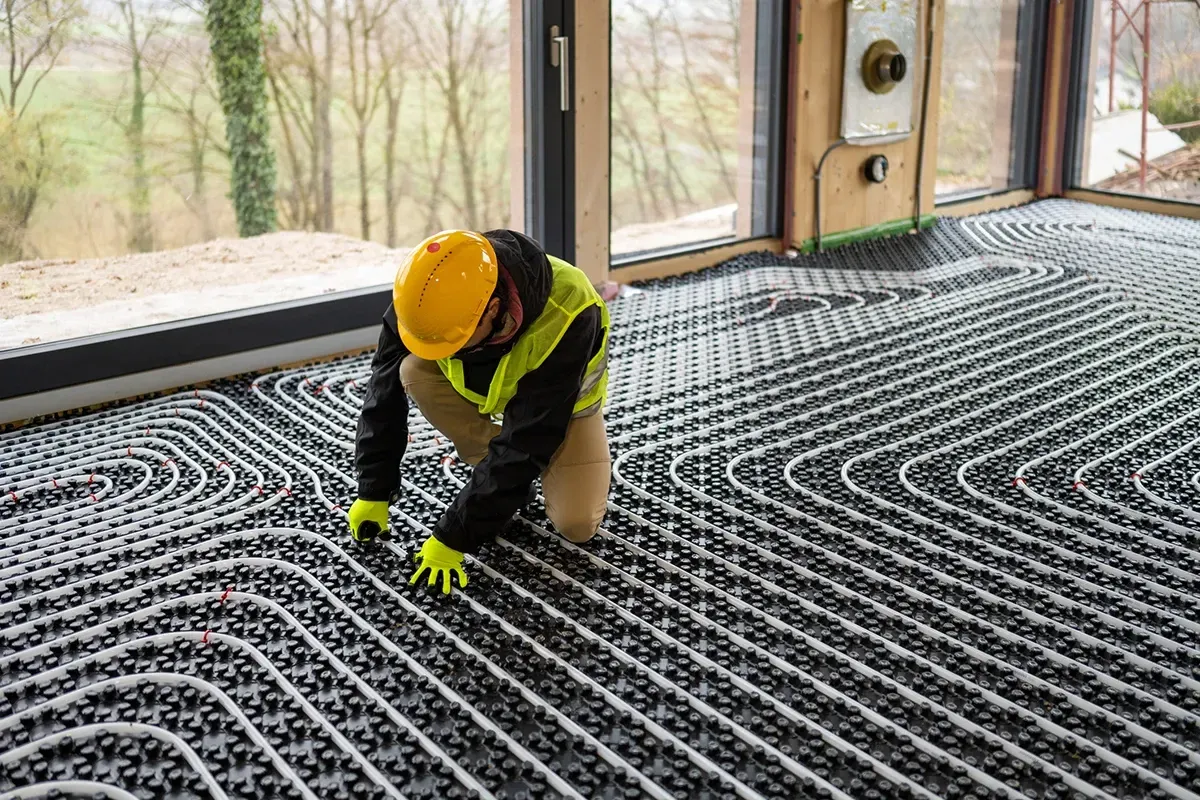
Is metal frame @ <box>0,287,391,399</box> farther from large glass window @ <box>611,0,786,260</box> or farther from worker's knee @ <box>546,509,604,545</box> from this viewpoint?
worker's knee @ <box>546,509,604,545</box>

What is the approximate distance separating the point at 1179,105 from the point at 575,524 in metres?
5.38

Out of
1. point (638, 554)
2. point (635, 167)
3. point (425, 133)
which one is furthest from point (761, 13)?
point (638, 554)

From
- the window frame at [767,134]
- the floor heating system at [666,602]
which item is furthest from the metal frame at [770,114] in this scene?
the floor heating system at [666,602]

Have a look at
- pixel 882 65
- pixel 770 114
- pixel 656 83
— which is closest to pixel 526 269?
pixel 656 83

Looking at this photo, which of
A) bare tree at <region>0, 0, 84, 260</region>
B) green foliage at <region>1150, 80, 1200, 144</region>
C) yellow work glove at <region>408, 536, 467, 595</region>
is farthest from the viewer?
green foliage at <region>1150, 80, 1200, 144</region>

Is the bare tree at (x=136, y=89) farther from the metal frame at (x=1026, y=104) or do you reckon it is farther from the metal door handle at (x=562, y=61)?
the metal frame at (x=1026, y=104)

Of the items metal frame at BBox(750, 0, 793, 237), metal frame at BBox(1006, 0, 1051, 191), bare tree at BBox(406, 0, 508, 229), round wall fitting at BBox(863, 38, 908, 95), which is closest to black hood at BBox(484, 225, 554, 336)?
bare tree at BBox(406, 0, 508, 229)

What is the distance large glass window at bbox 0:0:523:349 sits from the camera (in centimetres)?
329

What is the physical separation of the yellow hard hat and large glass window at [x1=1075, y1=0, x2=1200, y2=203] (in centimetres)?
548

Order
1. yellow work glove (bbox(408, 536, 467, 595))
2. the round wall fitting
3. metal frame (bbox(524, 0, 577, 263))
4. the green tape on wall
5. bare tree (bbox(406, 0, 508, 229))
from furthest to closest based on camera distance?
the green tape on wall
the round wall fitting
metal frame (bbox(524, 0, 577, 263))
bare tree (bbox(406, 0, 508, 229))
yellow work glove (bbox(408, 536, 467, 595))

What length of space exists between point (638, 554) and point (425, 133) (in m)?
2.18

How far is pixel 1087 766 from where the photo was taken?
1812mm

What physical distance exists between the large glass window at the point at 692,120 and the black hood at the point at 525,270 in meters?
2.46

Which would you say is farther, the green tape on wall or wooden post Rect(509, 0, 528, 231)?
the green tape on wall
